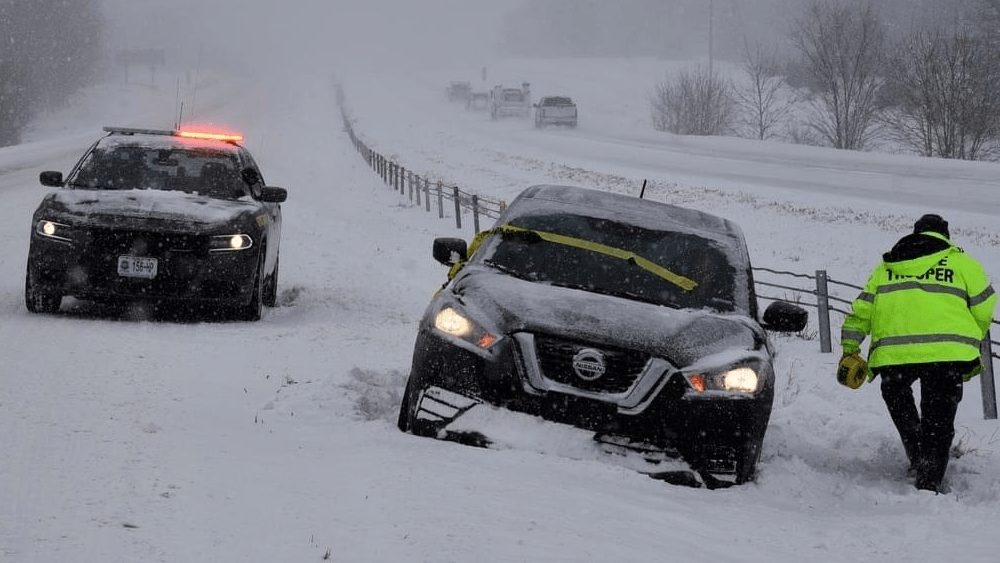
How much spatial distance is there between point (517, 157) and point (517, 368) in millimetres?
39474

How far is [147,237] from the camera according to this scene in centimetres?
968

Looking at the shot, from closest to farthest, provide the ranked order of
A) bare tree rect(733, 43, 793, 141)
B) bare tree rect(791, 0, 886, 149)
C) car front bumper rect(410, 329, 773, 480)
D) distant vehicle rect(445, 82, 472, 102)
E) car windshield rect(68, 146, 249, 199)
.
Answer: car front bumper rect(410, 329, 773, 480) → car windshield rect(68, 146, 249, 199) → bare tree rect(791, 0, 886, 149) → bare tree rect(733, 43, 793, 141) → distant vehicle rect(445, 82, 472, 102)

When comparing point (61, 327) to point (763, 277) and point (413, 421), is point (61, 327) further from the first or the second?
point (763, 277)

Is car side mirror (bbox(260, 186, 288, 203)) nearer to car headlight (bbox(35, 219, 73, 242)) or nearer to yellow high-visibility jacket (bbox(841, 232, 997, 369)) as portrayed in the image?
car headlight (bbox(35, 219, 73, 242))

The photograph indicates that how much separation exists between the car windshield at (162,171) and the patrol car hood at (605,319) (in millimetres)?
5207

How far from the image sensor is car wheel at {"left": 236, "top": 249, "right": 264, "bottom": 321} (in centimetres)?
1027

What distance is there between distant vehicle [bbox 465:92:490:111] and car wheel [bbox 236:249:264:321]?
233 feet

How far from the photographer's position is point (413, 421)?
5941 millimetres

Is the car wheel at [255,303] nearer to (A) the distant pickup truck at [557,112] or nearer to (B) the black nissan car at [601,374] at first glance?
(B) the black nissan car at [601,374]

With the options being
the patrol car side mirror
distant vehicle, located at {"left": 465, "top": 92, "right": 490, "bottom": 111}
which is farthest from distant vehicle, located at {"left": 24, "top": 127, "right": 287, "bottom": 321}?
distant vehicle, located at {"left": 465, "top": 92, "right": 490, "bottom": 111}

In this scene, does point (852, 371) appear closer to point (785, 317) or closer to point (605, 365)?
point (785, 317)

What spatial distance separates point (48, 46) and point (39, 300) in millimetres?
91361

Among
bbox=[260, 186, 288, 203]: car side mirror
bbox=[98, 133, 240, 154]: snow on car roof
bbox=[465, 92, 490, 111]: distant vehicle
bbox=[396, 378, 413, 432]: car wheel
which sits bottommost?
bbox=[396, 378, 413, 432]: car wheel

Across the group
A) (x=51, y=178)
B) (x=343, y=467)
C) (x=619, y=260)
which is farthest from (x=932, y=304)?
(x=51, y=178)
